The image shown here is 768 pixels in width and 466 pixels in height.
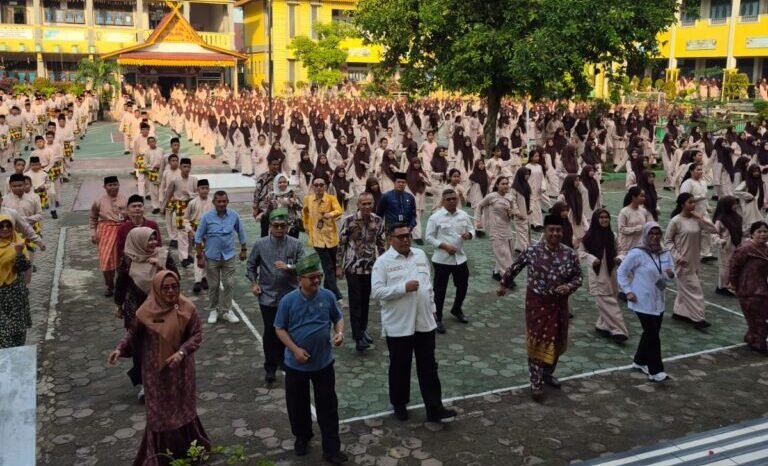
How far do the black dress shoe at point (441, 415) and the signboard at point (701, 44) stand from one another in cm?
4187

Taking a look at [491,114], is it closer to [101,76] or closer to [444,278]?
[444,278]

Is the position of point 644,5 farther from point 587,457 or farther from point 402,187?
point 587,457

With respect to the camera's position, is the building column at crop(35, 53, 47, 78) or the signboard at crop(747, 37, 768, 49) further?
the building column at crop(35, 53, 47, 78)

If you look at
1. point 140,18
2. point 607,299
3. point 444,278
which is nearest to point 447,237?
point 444,278

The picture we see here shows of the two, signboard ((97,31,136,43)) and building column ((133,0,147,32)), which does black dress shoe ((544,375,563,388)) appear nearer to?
signboard ((97,31,136,43))

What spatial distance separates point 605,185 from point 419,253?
12.4 metres

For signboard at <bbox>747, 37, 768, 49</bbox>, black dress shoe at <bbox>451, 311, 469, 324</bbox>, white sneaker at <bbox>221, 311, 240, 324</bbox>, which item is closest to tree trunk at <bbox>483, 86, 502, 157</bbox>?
black dress shoe at <bbox>451, 311, 469, 324</bbox>

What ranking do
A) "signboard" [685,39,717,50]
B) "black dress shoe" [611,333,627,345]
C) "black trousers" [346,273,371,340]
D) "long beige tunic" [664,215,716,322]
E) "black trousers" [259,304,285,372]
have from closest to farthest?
"black trousers" [259,304,285,372], "black trousers" [346,273,371,340], "black dress shoe" [611,333,627,345], "long beige tunic" [664,215,716,322], "signboard" [685,39,717,50]

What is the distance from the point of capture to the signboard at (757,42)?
3825 centimetres

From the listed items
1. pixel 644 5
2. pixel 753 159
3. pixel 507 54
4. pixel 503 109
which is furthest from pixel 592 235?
pixel 503 109

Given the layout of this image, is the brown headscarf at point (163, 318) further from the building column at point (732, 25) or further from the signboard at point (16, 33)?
the signboard at point (16, 33)

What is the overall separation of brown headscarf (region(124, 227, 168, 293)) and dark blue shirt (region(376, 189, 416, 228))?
2807 mm

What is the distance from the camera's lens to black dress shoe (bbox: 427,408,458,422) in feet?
17.4

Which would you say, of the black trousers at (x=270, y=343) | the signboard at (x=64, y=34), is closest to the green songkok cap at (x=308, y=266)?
the black trousers at (x=270, y=343)
